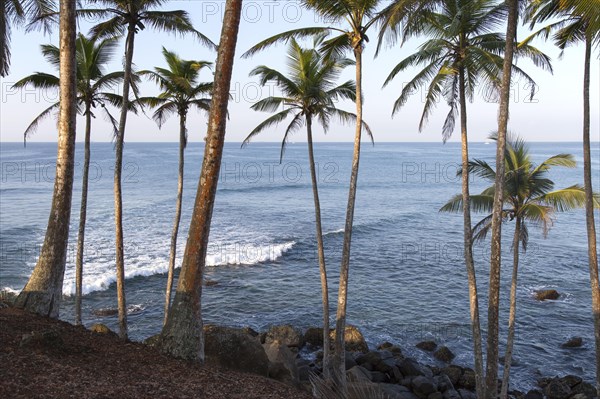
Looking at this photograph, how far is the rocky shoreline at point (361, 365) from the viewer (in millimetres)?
11234

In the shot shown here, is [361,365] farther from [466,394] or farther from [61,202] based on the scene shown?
[61,202]

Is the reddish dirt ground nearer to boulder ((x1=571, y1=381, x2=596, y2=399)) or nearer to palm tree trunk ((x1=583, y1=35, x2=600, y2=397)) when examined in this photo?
palm tree trunk ((x1=583, y1=35, x2=600, y2=397))

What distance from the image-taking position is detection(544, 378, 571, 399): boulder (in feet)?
57.9

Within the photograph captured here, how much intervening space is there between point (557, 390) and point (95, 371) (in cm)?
1614

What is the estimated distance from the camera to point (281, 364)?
13.6m

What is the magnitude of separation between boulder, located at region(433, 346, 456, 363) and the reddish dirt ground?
1375cm

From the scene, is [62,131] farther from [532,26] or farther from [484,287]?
[484,287]

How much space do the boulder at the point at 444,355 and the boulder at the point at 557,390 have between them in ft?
12.9

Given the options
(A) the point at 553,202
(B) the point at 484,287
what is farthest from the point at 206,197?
(B) the point at 484,287

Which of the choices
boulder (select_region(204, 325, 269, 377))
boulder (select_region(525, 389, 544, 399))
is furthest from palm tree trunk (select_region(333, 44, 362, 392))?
boulder (select_region(525, 389, 544, 399))

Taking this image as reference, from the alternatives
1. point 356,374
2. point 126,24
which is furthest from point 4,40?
point 356,374

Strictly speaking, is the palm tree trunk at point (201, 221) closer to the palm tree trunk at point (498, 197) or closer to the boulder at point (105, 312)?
the palm tree trunk at point (498, 197)

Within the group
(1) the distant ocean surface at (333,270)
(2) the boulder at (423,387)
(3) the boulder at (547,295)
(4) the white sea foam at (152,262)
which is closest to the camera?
(2) the boulder at (423,387)

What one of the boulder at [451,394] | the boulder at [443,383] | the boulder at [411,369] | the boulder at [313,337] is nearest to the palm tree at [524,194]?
the boulder at [451,394]
